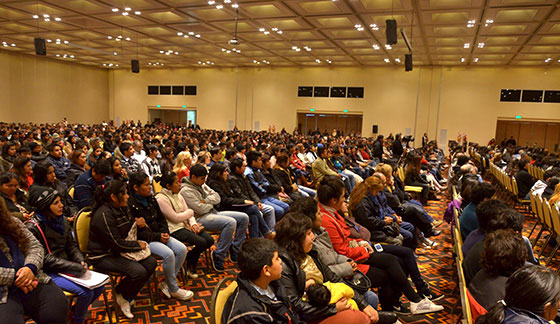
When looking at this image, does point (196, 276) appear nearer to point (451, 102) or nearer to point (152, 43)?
point (152, 43)

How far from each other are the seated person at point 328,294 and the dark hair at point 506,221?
146 centimetres

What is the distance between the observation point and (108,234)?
3.22 meters

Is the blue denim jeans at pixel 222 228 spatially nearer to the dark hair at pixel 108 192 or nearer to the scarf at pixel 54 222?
the dark hair at pixel 108 192

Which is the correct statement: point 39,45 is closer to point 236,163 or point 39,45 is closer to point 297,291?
point 236,163

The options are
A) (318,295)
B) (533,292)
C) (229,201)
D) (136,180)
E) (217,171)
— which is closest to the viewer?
(533,292)

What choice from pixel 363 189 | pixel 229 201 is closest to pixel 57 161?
pixel 229 201

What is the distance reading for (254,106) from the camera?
2650 cm

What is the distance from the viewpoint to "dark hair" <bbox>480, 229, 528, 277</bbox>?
246 centimetres

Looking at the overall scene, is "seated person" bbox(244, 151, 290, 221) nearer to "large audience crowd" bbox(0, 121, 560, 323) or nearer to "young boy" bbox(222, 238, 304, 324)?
"large audience crowd" bbox(0, 121, 560, 323)

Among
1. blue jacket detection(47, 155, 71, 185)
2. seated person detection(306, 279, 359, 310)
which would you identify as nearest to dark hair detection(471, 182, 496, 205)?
seated person detection(306, 279, 359, 310)

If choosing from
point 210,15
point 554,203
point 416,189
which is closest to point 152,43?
point 210,15

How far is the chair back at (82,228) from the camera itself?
3.34 metres

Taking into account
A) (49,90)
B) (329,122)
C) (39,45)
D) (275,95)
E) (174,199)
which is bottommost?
(174,199)

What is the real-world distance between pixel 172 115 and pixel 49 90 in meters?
8.65
